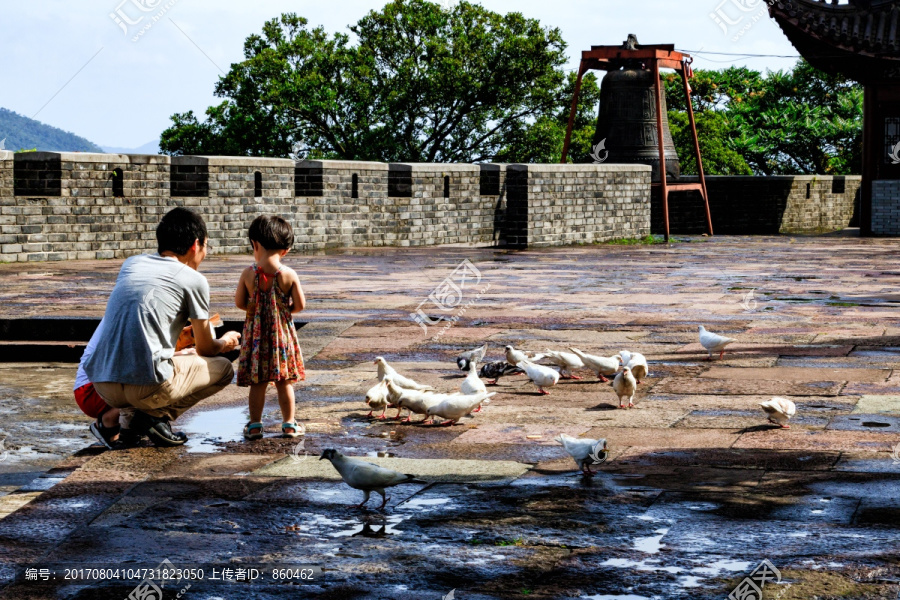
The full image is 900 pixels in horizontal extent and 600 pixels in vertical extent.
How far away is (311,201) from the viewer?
2120 cm

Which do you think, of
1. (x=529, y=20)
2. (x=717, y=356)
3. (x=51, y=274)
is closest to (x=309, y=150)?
(x=529, y=20)

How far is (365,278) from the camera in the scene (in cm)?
1505

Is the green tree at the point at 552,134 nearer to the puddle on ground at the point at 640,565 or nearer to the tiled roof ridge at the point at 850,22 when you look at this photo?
the tiled roof ridge at the point at 850,22

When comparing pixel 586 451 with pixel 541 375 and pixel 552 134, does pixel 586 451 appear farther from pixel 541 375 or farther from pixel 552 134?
pixel 552 134

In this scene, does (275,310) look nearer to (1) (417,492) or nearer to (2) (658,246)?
(1) (417,492)

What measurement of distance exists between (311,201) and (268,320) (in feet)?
51.0

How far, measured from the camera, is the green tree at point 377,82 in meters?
39.3

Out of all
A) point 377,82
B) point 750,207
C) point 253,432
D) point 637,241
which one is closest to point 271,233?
point 253,432

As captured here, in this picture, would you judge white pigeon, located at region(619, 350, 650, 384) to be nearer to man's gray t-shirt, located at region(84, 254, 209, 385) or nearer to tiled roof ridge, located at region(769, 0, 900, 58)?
man's gray t-shirt, located at region(84, 254, 209, 385)

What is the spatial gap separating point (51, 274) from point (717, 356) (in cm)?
963

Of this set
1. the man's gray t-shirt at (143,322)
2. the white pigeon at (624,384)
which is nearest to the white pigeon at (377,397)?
the man's gray t-shirt at (143,322)

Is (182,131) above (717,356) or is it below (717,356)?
above

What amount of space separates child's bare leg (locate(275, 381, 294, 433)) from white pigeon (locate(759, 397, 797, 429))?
2298 millimetres

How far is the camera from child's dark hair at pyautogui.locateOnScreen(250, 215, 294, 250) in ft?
18.9
